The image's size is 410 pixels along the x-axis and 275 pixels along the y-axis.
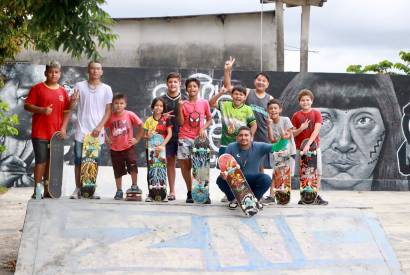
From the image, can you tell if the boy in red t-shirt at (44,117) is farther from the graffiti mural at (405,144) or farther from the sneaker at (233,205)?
the graffiti mural at (405,144)

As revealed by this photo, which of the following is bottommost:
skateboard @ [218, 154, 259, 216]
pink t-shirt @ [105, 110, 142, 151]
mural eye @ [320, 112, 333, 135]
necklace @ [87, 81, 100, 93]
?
skateboard @ [218, 154, 259, 216]

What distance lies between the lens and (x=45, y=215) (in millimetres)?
7020

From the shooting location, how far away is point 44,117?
25.0 ft

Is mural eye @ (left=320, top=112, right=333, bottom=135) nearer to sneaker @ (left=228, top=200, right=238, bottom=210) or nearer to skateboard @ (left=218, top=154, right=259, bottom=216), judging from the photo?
sneaker @ (left=228, top=200, right=238, bottom=210)

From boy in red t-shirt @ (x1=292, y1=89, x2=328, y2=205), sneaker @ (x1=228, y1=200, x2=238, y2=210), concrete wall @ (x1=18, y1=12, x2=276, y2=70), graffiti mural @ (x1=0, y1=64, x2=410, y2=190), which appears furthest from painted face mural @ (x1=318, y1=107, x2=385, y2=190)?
sneaker @ (x1=228, y1=200, x2=238, y2=210)

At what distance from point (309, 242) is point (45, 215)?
2.69 m

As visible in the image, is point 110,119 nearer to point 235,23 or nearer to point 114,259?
point 114,259

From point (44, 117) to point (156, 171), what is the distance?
1372 millimetres

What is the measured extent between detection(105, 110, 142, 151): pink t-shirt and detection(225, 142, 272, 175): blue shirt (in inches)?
45.5

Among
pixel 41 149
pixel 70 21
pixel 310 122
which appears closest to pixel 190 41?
pixel 310 122

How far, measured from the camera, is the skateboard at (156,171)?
25.5 ft

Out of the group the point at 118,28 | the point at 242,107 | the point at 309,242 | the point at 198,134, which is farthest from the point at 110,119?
the point at 118,28

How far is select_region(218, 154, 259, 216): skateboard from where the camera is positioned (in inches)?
289

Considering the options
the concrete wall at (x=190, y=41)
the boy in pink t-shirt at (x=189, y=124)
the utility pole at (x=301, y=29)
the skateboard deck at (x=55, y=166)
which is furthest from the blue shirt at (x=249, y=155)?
the concrete wall at (x=190, y=41)
